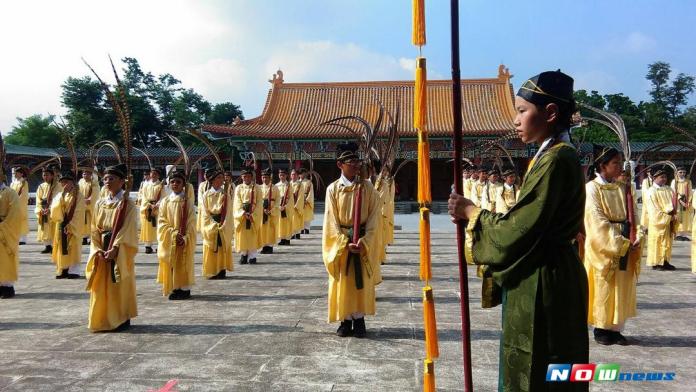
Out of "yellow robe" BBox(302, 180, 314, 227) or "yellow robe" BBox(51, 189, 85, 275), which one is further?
"yellow robe" BBox(302, 180, 314, 227)

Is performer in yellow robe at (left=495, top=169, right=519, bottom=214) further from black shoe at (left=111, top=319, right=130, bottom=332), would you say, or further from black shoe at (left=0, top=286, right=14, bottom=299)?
black shoe at (left=0, top=286, right=14, bottom=299)

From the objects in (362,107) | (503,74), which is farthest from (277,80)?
(503,74)

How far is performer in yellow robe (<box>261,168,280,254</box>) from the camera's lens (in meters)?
11.7

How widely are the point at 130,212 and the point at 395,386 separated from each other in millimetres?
3467

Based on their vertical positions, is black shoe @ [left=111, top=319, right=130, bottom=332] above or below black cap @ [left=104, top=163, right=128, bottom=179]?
below

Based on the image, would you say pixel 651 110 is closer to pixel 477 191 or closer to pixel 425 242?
pixel 477 191

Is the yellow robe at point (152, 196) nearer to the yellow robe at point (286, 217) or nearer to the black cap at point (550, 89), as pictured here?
the yellow robe at point (286, 217)

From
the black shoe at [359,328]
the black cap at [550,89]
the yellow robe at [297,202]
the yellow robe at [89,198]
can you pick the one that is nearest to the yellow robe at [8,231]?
the yellow robe at [89,198]

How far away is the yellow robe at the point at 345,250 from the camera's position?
16.9ft

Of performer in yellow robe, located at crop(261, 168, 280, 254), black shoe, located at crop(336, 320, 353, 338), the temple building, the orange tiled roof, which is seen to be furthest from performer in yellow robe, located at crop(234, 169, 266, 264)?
the orange tiled roof

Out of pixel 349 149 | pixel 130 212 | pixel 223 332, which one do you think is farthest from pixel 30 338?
pixel 349 149

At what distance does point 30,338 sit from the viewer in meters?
5.14

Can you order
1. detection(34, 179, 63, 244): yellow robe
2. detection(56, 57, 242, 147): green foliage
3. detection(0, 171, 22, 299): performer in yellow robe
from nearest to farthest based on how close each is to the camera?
detection(0, 171, 22, 299): performer in yellow robe → detection(34, 179, 63, 244): yellow robe → detection(56, 57, 242, 147): green foliage

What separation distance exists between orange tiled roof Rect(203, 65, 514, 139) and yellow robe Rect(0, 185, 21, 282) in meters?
17.5
